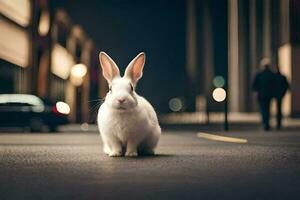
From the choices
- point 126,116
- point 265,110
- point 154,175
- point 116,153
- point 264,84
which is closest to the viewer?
point 154,175

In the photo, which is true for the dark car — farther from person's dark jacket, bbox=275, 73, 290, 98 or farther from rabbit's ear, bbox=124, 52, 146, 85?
rabbit's ear, bbox=124, 52, 146, 85

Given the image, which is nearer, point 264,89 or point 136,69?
point 136,69

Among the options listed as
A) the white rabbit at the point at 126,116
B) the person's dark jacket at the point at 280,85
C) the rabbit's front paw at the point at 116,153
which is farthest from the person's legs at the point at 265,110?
the rabbit's front paw at the point at 116,153

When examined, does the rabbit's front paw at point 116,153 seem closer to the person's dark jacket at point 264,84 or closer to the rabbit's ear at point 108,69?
the rabbit's ear at point 108,69

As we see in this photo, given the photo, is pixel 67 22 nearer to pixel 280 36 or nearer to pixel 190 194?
pixel 280 36

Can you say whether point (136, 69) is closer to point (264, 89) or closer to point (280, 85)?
point (264, 89)

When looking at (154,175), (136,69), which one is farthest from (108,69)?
(154,175)
